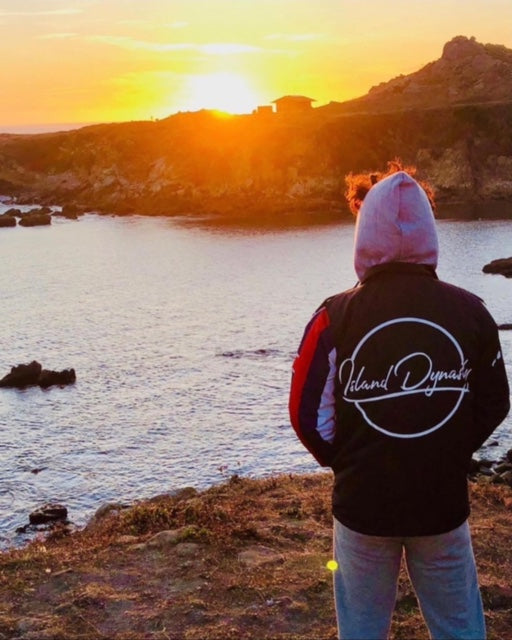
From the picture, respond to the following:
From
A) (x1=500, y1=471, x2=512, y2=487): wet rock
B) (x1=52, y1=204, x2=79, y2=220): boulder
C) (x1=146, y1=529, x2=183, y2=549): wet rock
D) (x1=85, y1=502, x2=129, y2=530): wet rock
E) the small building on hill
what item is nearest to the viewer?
(x1=146, y1=529, x2=183, y2=549): wet rock

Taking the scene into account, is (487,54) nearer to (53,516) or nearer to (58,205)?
(58,205)

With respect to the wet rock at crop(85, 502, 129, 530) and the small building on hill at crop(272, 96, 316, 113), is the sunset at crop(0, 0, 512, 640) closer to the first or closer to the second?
the wet rock at crop(85, 502, 129, 530)

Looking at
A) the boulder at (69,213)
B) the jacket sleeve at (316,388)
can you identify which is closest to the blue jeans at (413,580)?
the jacket sleeve at (316,388)

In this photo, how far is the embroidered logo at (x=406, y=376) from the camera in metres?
3.59

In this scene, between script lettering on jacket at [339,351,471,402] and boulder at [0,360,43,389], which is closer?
script lettering on jacket at [339,351,471,402]

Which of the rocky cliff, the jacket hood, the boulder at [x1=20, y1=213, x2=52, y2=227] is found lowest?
the jacket hood

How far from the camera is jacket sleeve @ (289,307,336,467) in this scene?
3.72 m

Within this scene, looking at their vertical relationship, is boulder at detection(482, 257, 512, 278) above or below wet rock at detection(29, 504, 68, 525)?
above

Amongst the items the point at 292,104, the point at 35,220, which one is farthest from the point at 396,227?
the point at 292,104

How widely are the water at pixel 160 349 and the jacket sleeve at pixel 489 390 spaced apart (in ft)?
42.3

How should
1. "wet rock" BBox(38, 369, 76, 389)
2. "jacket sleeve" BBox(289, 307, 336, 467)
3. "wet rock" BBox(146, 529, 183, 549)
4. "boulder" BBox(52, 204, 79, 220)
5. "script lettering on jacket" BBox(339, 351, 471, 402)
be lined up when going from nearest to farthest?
"script lettering on jacket" BBox(339, 351, 471, 402) < "jacket sleeve" BBox(289, 307, 336, 467) < "wet rock" BBox(146, 529, 183, 549) < "wet rock" BBox(38, 369, 76, 389) < "boulder" BBox(52, 204, 79, 220)

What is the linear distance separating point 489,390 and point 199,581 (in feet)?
13.6

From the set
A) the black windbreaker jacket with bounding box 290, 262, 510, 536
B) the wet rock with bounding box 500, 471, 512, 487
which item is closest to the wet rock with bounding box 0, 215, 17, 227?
the wet rock with bounding box 500, 471, 512, 487

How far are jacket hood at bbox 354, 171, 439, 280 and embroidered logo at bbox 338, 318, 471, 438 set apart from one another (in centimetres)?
38
